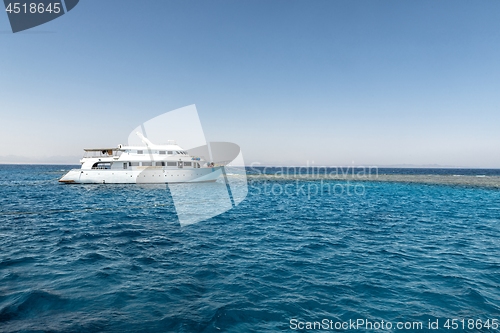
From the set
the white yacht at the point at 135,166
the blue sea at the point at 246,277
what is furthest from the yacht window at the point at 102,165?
the blue sea at the point at 246,277

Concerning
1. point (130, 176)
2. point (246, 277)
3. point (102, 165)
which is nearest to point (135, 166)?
point (130, 176)

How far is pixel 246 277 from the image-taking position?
29.0 ft

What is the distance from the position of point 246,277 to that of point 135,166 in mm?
38521

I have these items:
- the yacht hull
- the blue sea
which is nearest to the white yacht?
the yacht hull

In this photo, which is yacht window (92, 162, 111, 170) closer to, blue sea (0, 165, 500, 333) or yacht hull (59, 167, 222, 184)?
yacht hull (59, 167, 222, 184)

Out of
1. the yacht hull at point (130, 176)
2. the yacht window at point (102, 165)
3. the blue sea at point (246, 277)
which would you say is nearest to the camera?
the blue sea at point (246, 277)

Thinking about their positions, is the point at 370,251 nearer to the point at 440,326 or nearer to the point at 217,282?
the point at 440,326

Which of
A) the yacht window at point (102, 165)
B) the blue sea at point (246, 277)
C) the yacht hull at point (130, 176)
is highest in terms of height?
the yacht window at point (102, 165)

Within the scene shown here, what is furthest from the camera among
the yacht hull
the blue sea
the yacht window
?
the yacht window

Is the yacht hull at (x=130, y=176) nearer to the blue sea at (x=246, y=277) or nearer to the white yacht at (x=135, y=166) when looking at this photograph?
the white yacht at (x=135, y=166)

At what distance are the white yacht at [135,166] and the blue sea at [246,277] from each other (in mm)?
26271

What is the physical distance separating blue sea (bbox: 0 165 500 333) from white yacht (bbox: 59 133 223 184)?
2627 centimetres

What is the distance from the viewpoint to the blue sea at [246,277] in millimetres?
6414

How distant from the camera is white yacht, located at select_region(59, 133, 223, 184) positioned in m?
41.8
